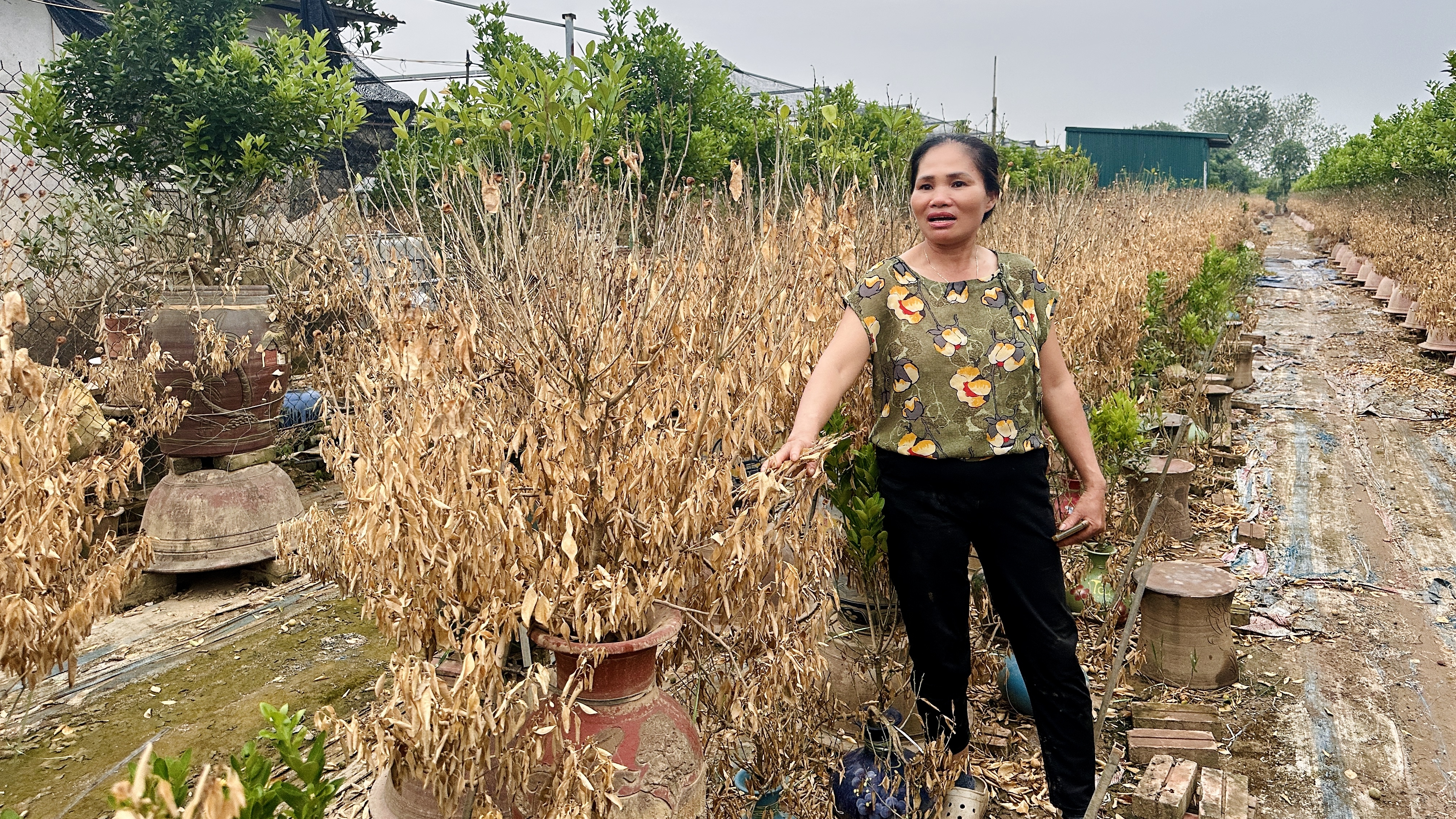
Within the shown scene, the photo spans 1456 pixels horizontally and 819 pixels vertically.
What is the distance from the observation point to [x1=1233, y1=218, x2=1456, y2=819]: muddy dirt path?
3.06 m

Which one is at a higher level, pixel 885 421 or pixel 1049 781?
pixel 885 421

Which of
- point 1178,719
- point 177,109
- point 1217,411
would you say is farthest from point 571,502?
point 1217,411

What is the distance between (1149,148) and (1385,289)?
19691 millimetres

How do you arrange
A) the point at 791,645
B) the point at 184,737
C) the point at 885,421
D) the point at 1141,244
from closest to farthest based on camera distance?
the point at 791,645 → the point at 885,421 → the point at 184,737 → the point at 1141,244

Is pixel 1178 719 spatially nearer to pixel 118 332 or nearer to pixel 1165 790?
pixel 1165 790

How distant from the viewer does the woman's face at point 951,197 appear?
7.46ft

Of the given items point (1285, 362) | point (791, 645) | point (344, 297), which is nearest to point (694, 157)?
point (344, 297)

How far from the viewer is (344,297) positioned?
598 cm

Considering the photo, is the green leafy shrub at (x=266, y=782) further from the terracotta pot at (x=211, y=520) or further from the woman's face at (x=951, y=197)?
the terracotta pot at (x=211, y=520)

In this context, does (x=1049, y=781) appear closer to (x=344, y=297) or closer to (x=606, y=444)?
(x=606, y=444)

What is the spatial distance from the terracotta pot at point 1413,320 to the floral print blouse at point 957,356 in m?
11.5

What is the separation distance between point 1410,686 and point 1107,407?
1.59 metres

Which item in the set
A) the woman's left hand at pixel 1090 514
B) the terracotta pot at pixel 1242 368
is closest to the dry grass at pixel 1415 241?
the terracotta pot at pixel 1242 368

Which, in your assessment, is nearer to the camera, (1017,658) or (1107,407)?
(1017,658)
